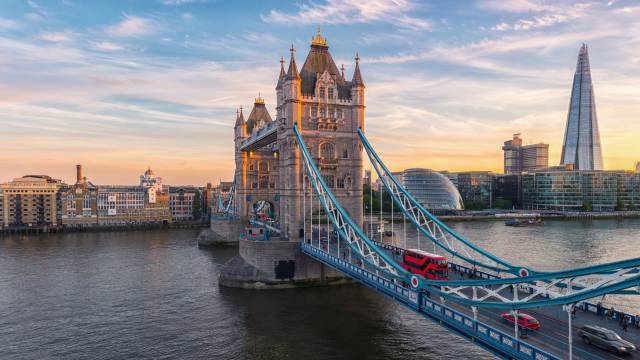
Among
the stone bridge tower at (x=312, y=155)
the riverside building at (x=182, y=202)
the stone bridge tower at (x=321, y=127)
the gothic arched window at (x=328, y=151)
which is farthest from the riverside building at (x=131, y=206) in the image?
the gothic arched window at (x=328, y=151)

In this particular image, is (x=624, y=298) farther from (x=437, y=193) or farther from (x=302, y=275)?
(x=437, y=193)

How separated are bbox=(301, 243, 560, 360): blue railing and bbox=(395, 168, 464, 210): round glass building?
498 ft

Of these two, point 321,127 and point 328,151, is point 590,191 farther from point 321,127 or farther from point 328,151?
point 321,127

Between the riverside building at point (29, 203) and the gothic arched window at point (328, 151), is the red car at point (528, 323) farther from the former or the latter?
the riverside building at point (29, 203)

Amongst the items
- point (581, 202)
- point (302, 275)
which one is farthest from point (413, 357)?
point (581, 202)

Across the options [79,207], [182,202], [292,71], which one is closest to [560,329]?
[292,71]

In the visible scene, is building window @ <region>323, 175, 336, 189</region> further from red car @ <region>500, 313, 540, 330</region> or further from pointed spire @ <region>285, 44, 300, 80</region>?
red car @ <region>500, 313, 540, 330</region>

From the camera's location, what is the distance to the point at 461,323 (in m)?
25.7

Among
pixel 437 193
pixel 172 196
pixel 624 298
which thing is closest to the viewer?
pixel 624 298

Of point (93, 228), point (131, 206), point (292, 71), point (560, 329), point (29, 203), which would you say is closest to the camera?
point (560, 329)

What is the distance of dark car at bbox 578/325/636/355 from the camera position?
2269cm

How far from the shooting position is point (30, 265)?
72312 mm

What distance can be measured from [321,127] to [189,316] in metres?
30.4

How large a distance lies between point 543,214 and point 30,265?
168m
